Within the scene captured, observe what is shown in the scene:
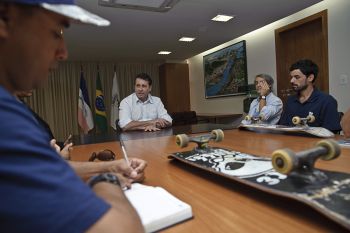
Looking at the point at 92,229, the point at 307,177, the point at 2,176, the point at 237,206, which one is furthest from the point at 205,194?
the point at 2,176

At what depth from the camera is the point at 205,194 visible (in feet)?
2.19

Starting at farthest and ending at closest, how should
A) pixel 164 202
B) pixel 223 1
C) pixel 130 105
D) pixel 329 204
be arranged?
pixel 130 105, pixel 223 1, pixel 164 202, pixel 329 204

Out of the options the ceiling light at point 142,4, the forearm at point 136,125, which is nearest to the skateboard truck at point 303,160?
the forearm at point 136,125

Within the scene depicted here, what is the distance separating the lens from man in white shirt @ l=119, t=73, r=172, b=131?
114 inches

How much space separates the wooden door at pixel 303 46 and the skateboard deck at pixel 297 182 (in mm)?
3098

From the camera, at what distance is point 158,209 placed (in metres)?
0.53

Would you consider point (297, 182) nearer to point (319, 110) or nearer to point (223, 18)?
point (319, 110)

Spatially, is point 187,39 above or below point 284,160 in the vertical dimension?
above

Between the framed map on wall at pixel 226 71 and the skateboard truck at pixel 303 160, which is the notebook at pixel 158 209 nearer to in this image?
the skateboard truck at pixel 303 160

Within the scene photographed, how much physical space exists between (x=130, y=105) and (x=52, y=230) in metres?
2.80

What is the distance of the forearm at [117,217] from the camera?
36 cm

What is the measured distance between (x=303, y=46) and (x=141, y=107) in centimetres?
254

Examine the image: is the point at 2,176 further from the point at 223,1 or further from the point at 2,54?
the point at 223,1

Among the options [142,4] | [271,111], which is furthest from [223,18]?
[271,111]
